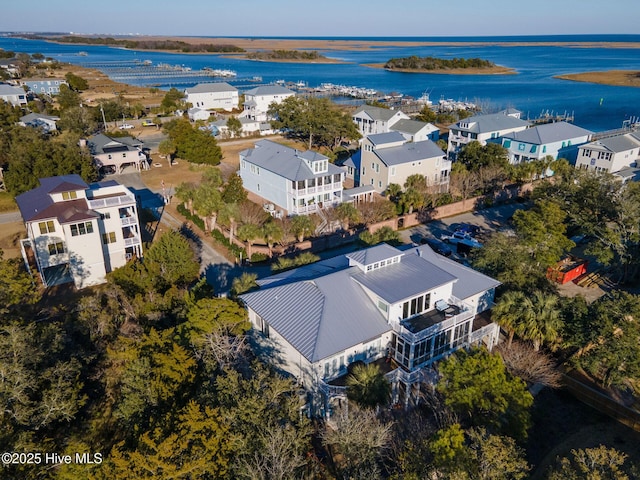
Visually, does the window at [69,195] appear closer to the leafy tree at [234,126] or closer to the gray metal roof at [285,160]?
the gray metal roof at [285,160]

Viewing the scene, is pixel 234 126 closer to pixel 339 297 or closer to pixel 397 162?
pixel 397 162

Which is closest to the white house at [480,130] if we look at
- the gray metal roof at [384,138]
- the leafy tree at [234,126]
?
the gray metal roof at [384,138]

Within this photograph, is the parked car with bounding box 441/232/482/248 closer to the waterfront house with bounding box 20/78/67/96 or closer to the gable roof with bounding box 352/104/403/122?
the gable roof with bounding box 352/104/403/122

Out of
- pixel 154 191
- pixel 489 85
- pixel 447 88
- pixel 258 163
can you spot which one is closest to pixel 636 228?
pixel 258 163

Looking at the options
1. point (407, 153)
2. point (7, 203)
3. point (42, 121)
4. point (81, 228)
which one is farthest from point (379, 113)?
point (42, 121)

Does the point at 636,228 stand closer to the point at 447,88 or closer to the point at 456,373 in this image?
the point at 456,373

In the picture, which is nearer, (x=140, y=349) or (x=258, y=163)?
(x=140, y=349)

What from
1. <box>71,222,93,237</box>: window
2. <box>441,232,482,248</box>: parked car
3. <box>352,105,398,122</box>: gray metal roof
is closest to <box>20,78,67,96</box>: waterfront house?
<box>352,105,398,122</box>: gray metal roof
